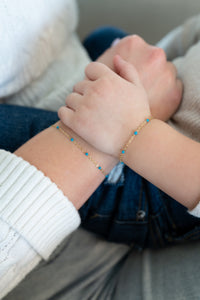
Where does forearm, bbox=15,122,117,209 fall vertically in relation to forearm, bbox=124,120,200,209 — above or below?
above

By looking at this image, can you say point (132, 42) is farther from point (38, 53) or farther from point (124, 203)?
point (124, 203)

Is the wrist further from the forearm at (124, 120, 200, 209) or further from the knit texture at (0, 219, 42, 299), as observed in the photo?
the knit texture at (0, 219, 42, 299)

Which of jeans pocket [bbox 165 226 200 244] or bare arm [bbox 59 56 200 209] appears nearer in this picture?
bare arm [bbox 59 56 200 209]

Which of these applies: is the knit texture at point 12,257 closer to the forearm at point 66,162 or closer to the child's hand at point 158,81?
the forearm at point 66,162

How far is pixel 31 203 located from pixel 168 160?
26 centimetres

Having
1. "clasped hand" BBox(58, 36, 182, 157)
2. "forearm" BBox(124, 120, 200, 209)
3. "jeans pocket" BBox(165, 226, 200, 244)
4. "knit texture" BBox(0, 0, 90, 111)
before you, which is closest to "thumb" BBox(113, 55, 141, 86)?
"clasped hand" BBox(58, 36, 182, 157)

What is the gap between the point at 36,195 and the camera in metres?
0.48

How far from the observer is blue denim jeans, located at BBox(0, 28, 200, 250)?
623mm

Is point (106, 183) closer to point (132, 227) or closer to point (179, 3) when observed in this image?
point (132, 227)

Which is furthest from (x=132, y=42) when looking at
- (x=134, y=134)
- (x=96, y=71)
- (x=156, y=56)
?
(x=134, y=134)

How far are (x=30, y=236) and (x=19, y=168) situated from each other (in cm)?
12

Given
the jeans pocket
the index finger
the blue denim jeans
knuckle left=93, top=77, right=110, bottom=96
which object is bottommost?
the jeans pocket

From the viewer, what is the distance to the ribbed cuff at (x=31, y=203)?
1.52 feet

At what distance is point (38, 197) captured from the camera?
478 millimetres
